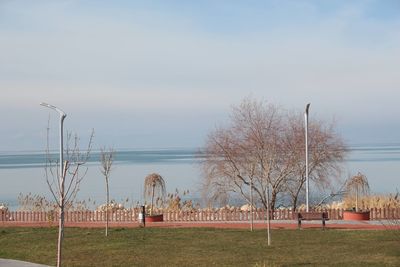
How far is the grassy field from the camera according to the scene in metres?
18.5

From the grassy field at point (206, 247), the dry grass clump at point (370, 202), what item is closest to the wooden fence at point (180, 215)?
the dry grass clump at point (370, 202)

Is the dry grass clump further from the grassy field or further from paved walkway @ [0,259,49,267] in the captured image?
paved walkway @ [0,259,49,267]

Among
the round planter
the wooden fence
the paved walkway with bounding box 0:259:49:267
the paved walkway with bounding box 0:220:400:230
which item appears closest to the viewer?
the paved walkway with bounding box 0:259:49:267

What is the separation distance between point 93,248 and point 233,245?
455 cm

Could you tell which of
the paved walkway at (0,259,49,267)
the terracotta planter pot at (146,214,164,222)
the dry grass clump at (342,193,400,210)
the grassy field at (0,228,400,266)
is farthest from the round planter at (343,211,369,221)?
the paved walkway at (0,259,49,267)

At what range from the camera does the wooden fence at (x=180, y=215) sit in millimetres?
33812

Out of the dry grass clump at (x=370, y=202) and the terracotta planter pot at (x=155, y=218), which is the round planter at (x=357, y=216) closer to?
the dry grass clump at (x=370, y=202)

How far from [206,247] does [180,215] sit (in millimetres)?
13427

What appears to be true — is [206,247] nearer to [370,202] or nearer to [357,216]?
[357,216]

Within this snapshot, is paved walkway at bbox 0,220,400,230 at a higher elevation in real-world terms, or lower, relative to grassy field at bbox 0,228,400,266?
higher

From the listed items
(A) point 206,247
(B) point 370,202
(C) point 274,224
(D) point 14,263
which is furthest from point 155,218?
(D) point 14,263

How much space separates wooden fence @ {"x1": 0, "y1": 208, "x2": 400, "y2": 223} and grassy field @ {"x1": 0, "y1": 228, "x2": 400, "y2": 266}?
6702 millimetres

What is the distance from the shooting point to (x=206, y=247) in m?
21.8

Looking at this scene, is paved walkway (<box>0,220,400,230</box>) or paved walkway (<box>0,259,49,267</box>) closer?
paved walkway (<box>0,259,49,267</box>)
